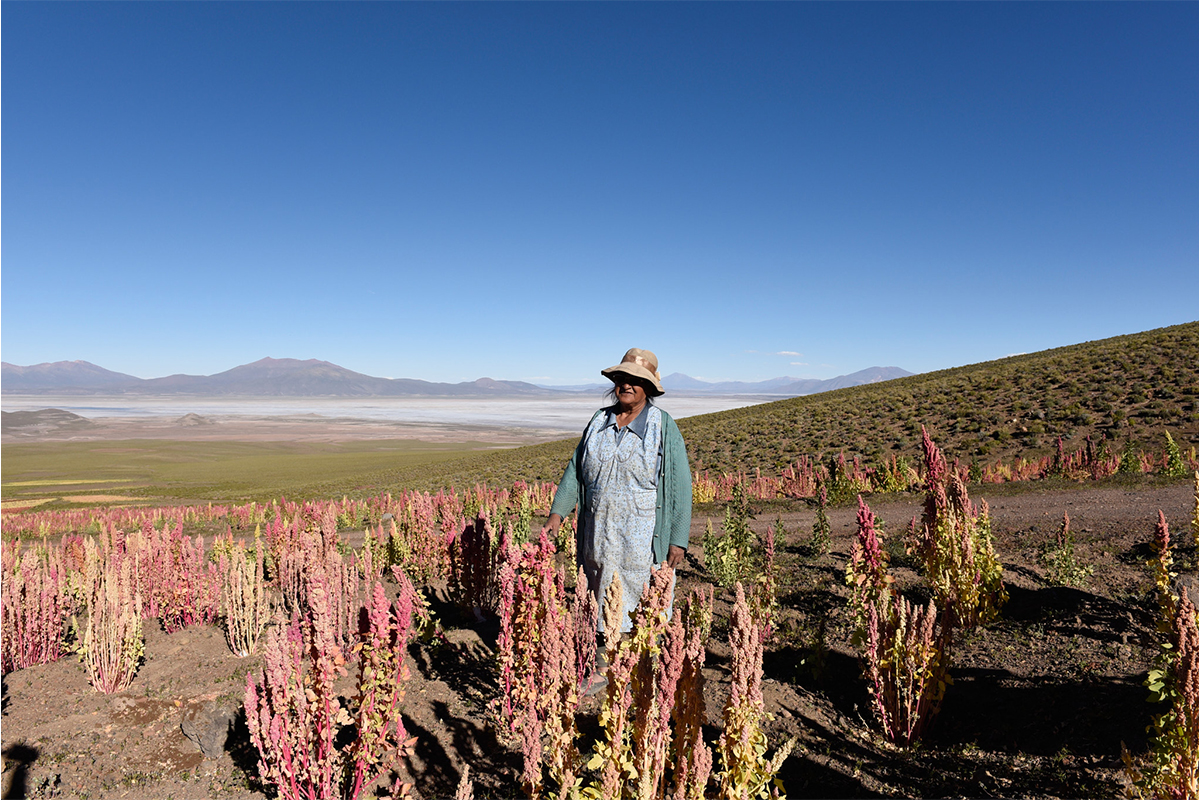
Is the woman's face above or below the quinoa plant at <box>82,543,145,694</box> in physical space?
above

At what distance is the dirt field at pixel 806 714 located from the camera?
2684 millimetres

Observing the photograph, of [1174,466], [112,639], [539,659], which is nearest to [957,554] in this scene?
[539,659]

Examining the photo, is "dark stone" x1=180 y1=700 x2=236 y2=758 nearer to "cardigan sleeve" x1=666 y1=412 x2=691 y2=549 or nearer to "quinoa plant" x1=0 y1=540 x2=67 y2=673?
"quinoa plant" x1=0 y1=540 x2=67 y2=673

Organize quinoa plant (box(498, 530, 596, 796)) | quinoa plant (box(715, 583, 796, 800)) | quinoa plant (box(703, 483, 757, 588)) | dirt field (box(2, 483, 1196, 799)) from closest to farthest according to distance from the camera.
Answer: quinoa plant (box(715, 583, 796, 800))
quinoa plant (box(498, 530, 596, 796))
dirt field (box(2, 483, 1196, 799))
quinoa plant (box(703, 483, 757, 588))

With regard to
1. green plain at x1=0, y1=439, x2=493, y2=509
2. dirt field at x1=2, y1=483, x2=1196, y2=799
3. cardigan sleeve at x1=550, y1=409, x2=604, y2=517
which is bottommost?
green plain at x1=0, y1=439, x2=493, y2=509

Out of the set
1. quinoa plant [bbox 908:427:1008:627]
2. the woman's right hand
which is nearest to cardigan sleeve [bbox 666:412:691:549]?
the woman's right hand

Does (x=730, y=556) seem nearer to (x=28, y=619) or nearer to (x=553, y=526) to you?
(x=553, y=526)

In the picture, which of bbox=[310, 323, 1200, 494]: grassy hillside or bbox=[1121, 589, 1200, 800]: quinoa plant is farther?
bbox=[310, 323, 1200, 494]: grassy hillside

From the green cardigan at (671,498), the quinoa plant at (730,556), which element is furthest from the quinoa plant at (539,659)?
the quinoa plant at (730,556)

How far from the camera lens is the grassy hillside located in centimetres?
1805

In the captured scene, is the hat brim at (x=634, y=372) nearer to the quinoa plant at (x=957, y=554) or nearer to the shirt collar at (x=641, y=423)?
the shirt collar at (x=641, y=423)

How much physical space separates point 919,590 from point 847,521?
5.41 m

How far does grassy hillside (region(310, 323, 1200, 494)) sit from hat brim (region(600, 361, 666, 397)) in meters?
18.1

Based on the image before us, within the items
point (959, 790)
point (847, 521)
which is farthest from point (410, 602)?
point (847, 521)
